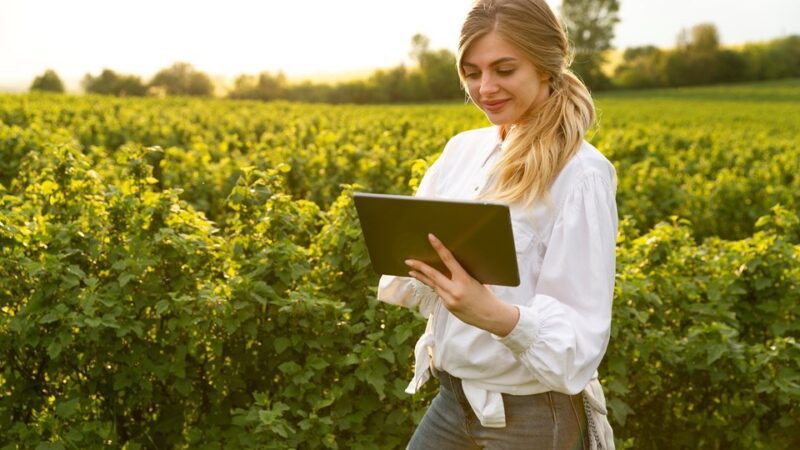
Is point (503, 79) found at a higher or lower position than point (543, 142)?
higher

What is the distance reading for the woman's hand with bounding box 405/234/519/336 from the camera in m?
Answer: 1.91

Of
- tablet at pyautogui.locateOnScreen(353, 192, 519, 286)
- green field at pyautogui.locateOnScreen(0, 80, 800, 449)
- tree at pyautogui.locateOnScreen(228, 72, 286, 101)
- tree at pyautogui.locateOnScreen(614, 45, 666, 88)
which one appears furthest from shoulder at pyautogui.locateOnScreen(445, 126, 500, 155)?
tree at pyautogui.locateOnScreen(614, 45, 666, 88)

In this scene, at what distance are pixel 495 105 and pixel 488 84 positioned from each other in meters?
0.06

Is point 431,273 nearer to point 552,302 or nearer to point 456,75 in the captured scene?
point 552,302

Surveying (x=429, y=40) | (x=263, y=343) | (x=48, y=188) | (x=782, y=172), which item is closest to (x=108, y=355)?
(x=263, y=343)

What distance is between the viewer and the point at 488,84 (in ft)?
7.20

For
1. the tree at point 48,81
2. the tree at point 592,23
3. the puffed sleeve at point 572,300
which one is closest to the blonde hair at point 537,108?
the puffed sleeve at point 572,300

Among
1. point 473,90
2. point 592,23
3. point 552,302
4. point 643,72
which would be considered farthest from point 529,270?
point 592,23

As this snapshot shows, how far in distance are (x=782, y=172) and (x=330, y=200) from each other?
234 inches

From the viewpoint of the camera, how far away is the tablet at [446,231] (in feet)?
6.01

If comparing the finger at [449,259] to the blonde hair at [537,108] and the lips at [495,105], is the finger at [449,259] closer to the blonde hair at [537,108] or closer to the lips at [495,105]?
the blonde hair at [537,108]

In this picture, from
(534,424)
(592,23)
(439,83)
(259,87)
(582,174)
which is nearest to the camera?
(582,174)

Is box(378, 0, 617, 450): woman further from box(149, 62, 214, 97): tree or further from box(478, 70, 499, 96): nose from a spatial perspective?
box(149, 62, 214, 97): tree

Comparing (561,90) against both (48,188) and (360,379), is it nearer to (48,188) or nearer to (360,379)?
(360,379)
